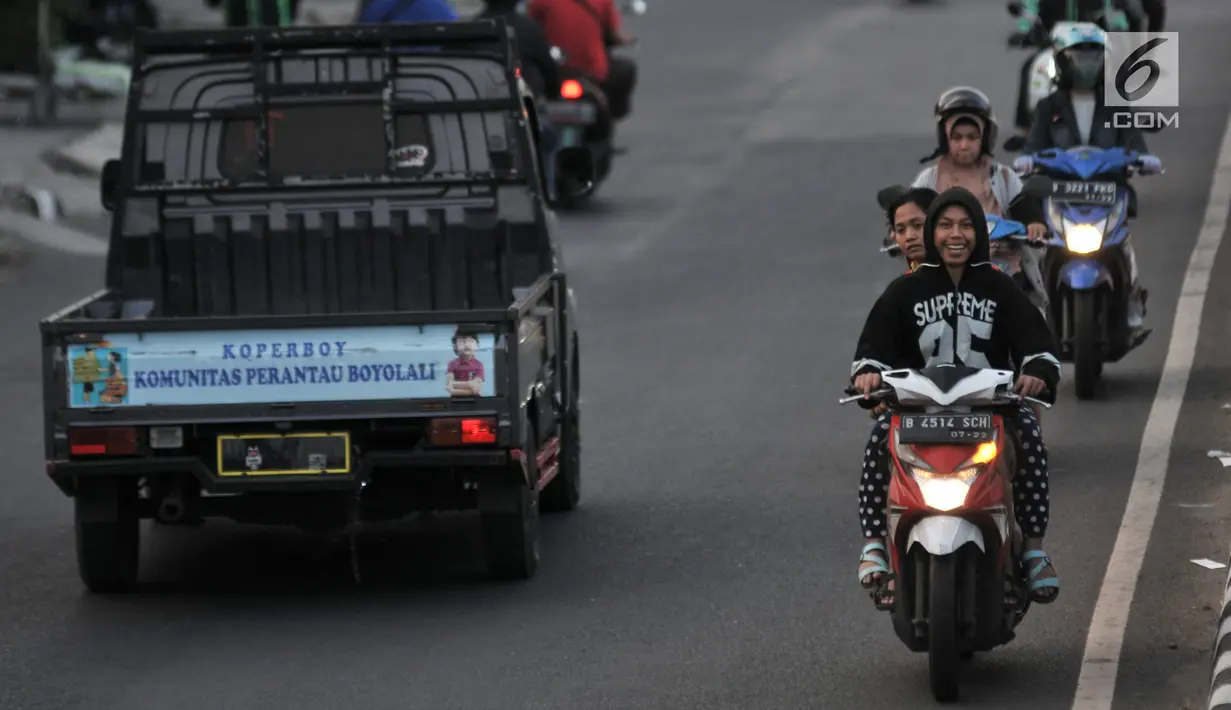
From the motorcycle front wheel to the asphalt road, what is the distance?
0.22 metres

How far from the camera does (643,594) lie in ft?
33.7

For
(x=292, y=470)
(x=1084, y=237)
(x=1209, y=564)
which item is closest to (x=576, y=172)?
(x=1084, y=237)

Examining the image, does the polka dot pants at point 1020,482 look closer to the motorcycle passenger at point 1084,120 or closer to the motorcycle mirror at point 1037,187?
the motorcycle mirror at point 1037,187

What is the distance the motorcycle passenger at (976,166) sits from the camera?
11438 mm

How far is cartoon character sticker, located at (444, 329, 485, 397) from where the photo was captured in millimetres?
9883

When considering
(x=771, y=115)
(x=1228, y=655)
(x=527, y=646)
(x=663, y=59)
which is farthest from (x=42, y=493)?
(x=663, y=59)

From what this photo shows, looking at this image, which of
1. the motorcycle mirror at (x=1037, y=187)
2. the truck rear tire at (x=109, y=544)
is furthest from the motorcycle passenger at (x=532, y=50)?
the truck rear tire at (x=109, y=544)

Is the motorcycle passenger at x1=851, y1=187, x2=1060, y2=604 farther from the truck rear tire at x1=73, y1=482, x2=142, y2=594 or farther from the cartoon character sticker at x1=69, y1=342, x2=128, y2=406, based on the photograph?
the truck rear tire at x1=73, y1=482, x2=142, y2=594

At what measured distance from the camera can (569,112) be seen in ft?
75.8

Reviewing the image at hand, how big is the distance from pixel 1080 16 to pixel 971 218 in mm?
13338

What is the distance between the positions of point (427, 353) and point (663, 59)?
82.7 ft

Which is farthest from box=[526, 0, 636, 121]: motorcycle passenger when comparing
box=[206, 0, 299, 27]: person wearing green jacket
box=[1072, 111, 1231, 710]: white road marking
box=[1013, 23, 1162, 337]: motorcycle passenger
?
box=[1013, 23, 1162, 337]: motorcycle passenger

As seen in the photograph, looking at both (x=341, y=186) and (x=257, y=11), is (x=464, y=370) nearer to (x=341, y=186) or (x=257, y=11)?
(x=341, y=186)

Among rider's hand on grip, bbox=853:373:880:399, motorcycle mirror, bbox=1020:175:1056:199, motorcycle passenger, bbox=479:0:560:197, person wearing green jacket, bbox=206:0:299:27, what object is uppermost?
person wearing green jacket, bbox=206:0:299:27
